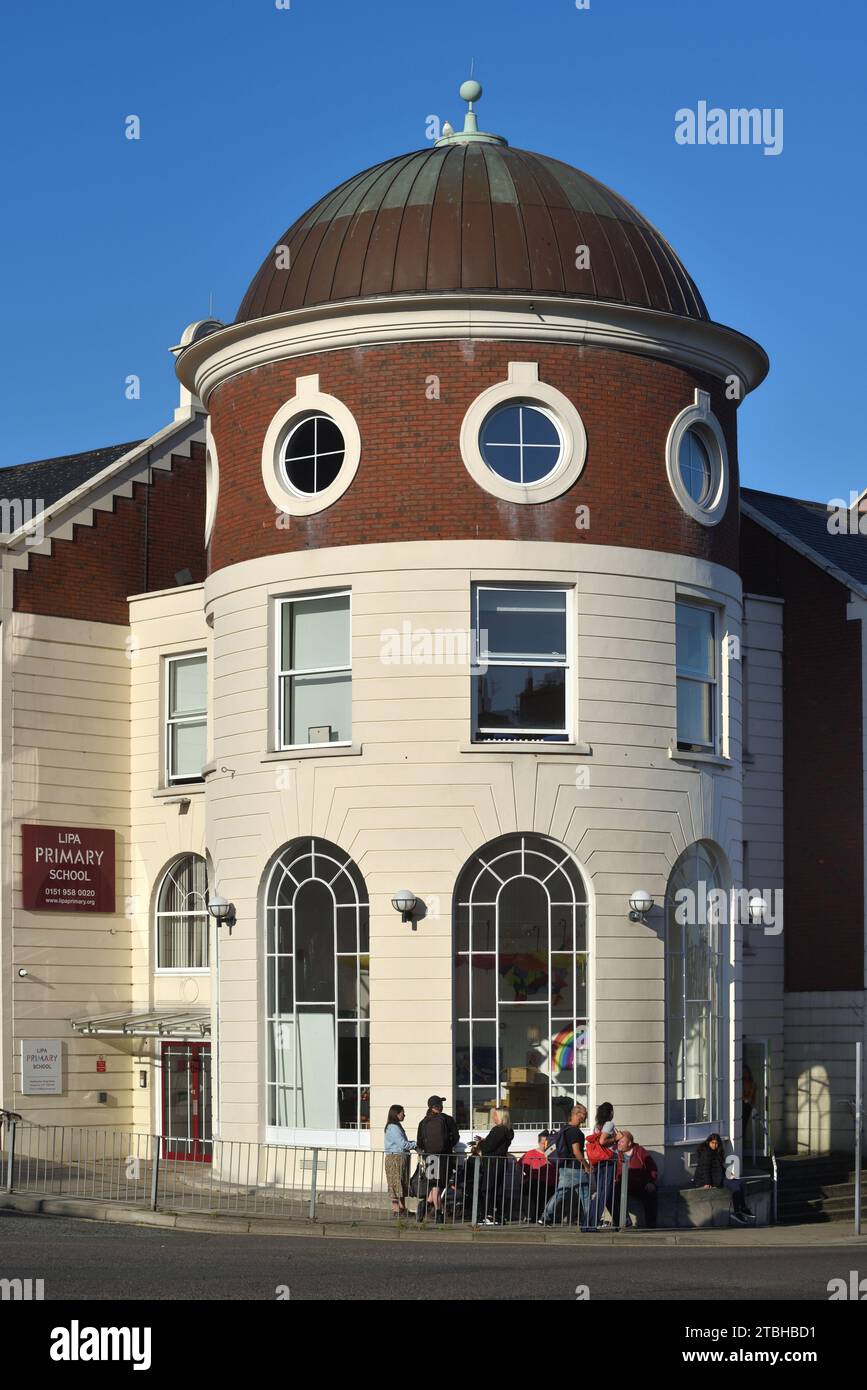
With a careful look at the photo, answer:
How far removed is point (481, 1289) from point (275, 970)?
1062 centimetres

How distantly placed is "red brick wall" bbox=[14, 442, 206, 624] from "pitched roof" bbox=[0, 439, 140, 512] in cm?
153

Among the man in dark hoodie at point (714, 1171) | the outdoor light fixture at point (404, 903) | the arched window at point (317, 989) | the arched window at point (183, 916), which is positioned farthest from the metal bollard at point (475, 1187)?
the arched window at point (183, 916)

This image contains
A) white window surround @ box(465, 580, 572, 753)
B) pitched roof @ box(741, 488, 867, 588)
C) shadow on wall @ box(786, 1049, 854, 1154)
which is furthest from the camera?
pitched roof @ box(741, 488, 867, 588)

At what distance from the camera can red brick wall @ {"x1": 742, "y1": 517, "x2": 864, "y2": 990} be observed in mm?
34875

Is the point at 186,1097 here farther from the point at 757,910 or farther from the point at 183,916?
the point at 757,910

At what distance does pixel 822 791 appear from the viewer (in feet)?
116

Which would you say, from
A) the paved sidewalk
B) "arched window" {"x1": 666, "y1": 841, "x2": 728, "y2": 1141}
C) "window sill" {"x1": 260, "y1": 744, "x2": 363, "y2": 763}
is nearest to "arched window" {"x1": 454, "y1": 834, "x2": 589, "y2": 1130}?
"arched window" {"x1": 666, "y1": 841, "x2": 728, "y2": 1141}

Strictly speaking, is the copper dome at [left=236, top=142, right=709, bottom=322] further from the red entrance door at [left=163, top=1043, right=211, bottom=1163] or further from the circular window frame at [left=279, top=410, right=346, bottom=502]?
the red entrance door at [left=163, top=1043, right=211, bottom=1163]

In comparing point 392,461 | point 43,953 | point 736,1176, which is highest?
point 392,461

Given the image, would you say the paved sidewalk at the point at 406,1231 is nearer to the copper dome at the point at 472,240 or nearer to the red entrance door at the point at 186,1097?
the red entrance door at the point at 186,1097

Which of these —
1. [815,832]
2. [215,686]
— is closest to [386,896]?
[215,686]

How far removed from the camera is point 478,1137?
84.7 feet
